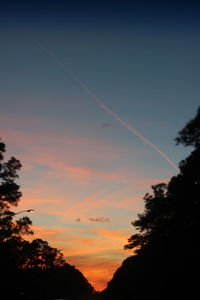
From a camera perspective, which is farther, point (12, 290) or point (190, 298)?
point (12, 290)

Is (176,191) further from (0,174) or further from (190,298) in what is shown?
(0,174)

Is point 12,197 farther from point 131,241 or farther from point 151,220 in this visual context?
point 131,241

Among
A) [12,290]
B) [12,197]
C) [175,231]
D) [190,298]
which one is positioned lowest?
[190,298]

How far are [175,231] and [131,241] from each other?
39.3 metres

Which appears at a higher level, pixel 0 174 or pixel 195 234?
pixel 0 174

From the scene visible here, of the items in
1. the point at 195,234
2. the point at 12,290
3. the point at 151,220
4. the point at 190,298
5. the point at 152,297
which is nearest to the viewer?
the point at 190,298

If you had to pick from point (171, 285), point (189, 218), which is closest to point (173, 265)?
point (171, 285)

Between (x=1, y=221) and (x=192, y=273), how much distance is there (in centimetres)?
1574

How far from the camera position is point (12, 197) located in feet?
114

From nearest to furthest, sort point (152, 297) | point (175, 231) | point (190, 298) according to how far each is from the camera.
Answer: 1. point (190, 298)
2. point (175, 231)
3. point (152, 297)

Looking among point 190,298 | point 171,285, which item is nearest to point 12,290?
point 171,285

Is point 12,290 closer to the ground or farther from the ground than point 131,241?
closer to the ground

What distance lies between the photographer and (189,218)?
3453 centimetres

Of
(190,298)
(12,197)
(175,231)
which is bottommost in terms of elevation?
(190,298)
